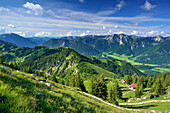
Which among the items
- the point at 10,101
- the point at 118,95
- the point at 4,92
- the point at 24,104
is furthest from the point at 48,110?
the point at 118,95

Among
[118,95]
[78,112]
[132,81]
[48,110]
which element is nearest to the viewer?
[48,110]

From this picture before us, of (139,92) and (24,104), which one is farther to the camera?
(139,92)

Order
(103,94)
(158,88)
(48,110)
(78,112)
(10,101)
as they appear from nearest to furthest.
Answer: (10,101), (48,110), (78,112), (103,94), (158,88)

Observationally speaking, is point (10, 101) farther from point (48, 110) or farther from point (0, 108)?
point (48, 110)

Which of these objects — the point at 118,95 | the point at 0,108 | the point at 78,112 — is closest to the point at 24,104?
the point at 0,108

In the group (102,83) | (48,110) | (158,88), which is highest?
(48,110)

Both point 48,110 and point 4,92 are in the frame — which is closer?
point 4,92

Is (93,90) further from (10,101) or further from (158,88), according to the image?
(10,101)

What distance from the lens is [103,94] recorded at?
50688mm

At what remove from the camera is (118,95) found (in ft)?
240

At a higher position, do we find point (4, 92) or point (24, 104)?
point (4, 92)

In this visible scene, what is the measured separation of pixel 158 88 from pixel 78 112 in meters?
74.3

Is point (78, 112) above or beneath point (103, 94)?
above

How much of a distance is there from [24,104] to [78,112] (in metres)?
5.60
